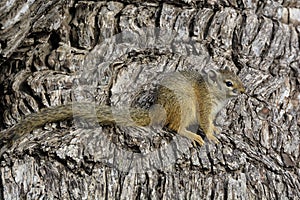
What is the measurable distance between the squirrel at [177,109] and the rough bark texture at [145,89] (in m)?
0.04

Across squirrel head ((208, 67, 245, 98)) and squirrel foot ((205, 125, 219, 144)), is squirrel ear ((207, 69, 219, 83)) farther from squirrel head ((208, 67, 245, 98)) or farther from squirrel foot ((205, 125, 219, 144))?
squirrel foot ((205, 125, 219, 144))

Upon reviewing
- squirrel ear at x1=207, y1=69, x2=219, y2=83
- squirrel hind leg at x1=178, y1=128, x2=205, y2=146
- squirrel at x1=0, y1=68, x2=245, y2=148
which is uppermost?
squirrel ear at x1=207, y1=69, x2=219, y2=83

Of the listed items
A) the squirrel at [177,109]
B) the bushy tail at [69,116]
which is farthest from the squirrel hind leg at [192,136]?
the bushy tail at [69,116]

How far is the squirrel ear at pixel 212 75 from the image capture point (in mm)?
2281

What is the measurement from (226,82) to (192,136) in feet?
0.99

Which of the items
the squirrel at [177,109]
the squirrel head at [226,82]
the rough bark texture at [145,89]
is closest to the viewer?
the rough bark texture at [145,89]

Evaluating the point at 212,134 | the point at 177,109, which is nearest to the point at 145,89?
the point at 177,109

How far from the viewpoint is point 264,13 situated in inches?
105

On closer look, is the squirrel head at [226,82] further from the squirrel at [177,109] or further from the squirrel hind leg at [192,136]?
the squirrel hind leg at [192,136]

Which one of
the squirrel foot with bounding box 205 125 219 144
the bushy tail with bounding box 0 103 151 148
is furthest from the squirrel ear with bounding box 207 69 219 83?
the bushy tail with bounding box 0 103 151 148

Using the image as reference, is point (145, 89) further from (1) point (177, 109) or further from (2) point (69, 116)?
(2) point (69, 116)

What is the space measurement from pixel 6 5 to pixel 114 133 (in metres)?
0.58

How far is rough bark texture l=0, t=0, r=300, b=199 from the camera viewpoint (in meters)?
1.87

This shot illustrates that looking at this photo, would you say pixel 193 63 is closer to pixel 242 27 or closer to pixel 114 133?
pixel 242 27
